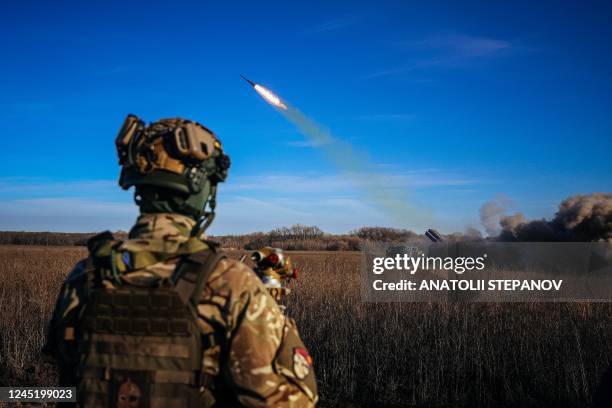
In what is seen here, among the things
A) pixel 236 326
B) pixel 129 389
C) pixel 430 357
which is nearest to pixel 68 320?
pixel 129 389

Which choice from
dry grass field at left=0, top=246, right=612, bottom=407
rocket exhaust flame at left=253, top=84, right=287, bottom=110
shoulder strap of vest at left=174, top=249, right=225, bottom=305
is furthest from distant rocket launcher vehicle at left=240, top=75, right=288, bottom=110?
shoulder strap of vest at left=174, top=249, right=225, bottom=305

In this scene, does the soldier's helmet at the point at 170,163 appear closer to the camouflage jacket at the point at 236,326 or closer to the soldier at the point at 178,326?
the soldier at the point at 178,326

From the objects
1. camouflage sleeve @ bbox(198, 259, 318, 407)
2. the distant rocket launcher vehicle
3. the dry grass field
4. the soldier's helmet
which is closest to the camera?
camouflage sleeve @ bbox(198, 259, 318, 407)

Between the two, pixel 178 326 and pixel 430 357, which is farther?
pixel 430 357

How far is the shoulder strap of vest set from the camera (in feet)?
8.15

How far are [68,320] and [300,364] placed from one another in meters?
1.28

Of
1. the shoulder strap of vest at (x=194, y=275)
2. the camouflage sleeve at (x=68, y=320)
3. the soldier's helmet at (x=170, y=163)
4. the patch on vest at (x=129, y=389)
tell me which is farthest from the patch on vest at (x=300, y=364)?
the camouflage sleeve at (x=68, y=320)

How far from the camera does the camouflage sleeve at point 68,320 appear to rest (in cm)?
278

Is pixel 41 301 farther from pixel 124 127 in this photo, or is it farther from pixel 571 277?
pixel 571 277

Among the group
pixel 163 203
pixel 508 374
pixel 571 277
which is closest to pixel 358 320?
pixel 508 374

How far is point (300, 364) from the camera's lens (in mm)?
2559

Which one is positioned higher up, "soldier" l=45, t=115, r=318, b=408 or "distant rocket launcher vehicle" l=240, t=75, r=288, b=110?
"distant rocket launcher vehicle" l=240, t=75, r=288, b=110

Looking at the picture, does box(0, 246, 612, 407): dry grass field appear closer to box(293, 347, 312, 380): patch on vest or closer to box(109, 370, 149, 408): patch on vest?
box(293, 347, 312, 380): patch on vest

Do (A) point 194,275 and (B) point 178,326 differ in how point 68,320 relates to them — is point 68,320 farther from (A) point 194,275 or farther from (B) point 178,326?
(A) point 194,275
